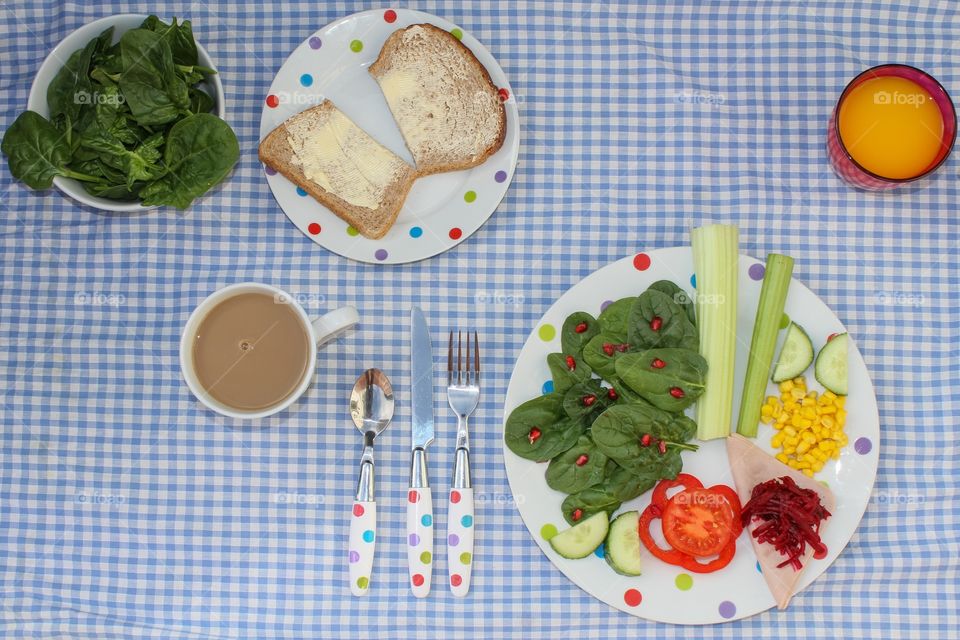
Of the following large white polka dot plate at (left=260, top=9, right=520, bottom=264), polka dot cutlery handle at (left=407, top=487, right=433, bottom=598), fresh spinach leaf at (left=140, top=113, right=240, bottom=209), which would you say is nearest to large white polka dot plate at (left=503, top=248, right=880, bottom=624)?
polka dot cutlery handle at (left=407, top=487, right=433, bottom=598)

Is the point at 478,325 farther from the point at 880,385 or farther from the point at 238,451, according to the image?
the point at 880,385

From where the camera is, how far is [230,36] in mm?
1993

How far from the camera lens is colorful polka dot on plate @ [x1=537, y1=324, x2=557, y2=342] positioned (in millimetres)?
1843

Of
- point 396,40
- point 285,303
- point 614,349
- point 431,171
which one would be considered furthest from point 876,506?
point 396,40

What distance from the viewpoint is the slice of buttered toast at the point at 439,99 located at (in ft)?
6.15

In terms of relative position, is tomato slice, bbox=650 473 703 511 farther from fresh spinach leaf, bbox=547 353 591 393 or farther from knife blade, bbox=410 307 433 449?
knife blade, bbox=410 307 433 449

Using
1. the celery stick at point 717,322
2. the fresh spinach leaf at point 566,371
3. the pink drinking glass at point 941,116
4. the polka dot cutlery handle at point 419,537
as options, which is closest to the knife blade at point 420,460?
the polka dot cutlery handle at point 419,537

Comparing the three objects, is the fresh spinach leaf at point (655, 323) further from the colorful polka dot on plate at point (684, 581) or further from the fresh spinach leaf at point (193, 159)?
the fresh spinach leaf at point (193, 159)

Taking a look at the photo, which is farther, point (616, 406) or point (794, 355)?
point (794, 355)

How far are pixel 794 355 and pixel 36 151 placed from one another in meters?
1.70

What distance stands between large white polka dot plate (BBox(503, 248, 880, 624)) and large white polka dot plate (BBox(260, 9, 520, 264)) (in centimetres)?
32

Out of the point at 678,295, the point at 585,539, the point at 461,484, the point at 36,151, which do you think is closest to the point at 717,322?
the point at 678,295

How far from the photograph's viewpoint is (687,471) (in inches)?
72.1

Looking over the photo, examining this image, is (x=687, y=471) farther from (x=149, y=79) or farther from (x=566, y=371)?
(x=149, y=79)
